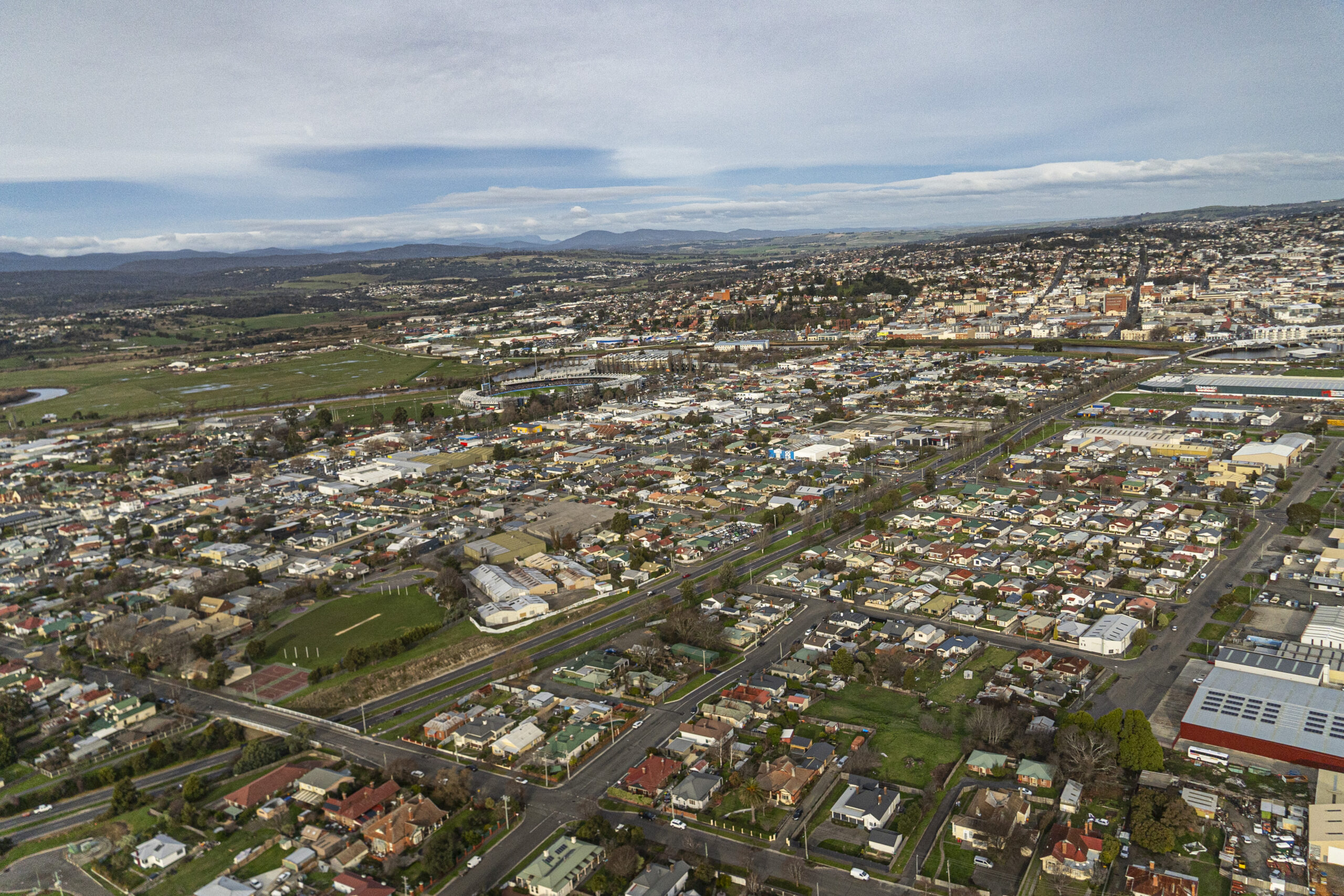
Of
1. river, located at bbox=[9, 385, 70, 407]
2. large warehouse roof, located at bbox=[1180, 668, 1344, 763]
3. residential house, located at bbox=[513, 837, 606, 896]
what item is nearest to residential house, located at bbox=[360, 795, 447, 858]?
residential house, located at bbox=[513, 837, 606, 896]

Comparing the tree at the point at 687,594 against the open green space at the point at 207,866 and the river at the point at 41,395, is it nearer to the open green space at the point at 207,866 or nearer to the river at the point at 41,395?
the open green space at the point at 207,866

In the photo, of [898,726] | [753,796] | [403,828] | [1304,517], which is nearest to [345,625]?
[403,828]

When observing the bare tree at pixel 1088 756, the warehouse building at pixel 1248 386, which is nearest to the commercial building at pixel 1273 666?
the bare tree at pixel 1088 756

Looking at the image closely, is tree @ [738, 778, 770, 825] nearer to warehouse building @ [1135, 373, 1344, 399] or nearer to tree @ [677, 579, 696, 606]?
tree @ [677, 579, 696, 606]

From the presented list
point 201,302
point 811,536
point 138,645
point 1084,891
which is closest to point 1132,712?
point 1084,891

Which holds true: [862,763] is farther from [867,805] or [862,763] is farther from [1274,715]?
[1274,715]

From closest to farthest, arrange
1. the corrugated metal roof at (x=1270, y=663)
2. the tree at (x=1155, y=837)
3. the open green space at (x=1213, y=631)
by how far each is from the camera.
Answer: the tree at (x=1155, y=837) < the corrugated metal roof at (x=1270, y=663) < the open green space at (x=1213, y=631)
